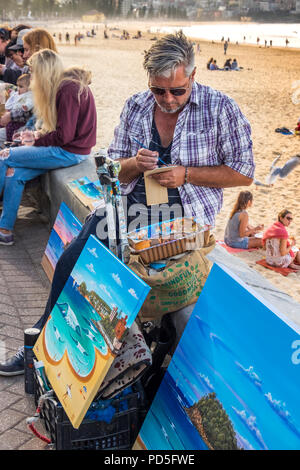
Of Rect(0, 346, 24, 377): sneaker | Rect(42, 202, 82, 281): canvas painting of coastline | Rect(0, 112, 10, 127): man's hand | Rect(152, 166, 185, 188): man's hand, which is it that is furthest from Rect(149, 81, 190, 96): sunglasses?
Rect(0, 112, 10, 127): man's hand

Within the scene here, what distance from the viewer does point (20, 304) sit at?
3.63 meters

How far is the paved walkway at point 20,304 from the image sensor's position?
2.47 meters

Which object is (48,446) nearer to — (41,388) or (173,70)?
(41,388)

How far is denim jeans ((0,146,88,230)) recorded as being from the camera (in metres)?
4.60

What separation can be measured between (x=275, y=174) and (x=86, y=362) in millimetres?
8398

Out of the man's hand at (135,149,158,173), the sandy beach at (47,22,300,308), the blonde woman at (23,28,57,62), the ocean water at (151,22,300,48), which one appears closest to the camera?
the man's hand at (135,149,158,173)

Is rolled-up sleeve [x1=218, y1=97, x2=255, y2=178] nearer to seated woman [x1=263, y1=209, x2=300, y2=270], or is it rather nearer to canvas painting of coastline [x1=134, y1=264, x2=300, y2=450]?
canvas painting of coastline [x1=134, y1=264, x2=300, y2=450]

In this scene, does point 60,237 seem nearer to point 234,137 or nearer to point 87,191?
point 87,191

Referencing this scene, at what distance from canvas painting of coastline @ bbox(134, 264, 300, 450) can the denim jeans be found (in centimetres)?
286

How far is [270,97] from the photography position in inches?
848

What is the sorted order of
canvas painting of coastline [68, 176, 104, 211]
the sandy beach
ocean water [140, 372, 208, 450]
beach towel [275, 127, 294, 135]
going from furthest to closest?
beach towel [275, 127, 294, 135] → the sandy beach → canvas painting of coastline [68, 176, 104, 211] → ocean water [140, 372, 208, 450]

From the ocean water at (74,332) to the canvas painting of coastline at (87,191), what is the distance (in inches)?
48.8

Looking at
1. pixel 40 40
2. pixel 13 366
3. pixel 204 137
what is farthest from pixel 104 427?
pixel 40 40

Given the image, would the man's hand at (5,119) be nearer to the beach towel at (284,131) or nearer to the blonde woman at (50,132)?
the blonde woman at (50,132)
